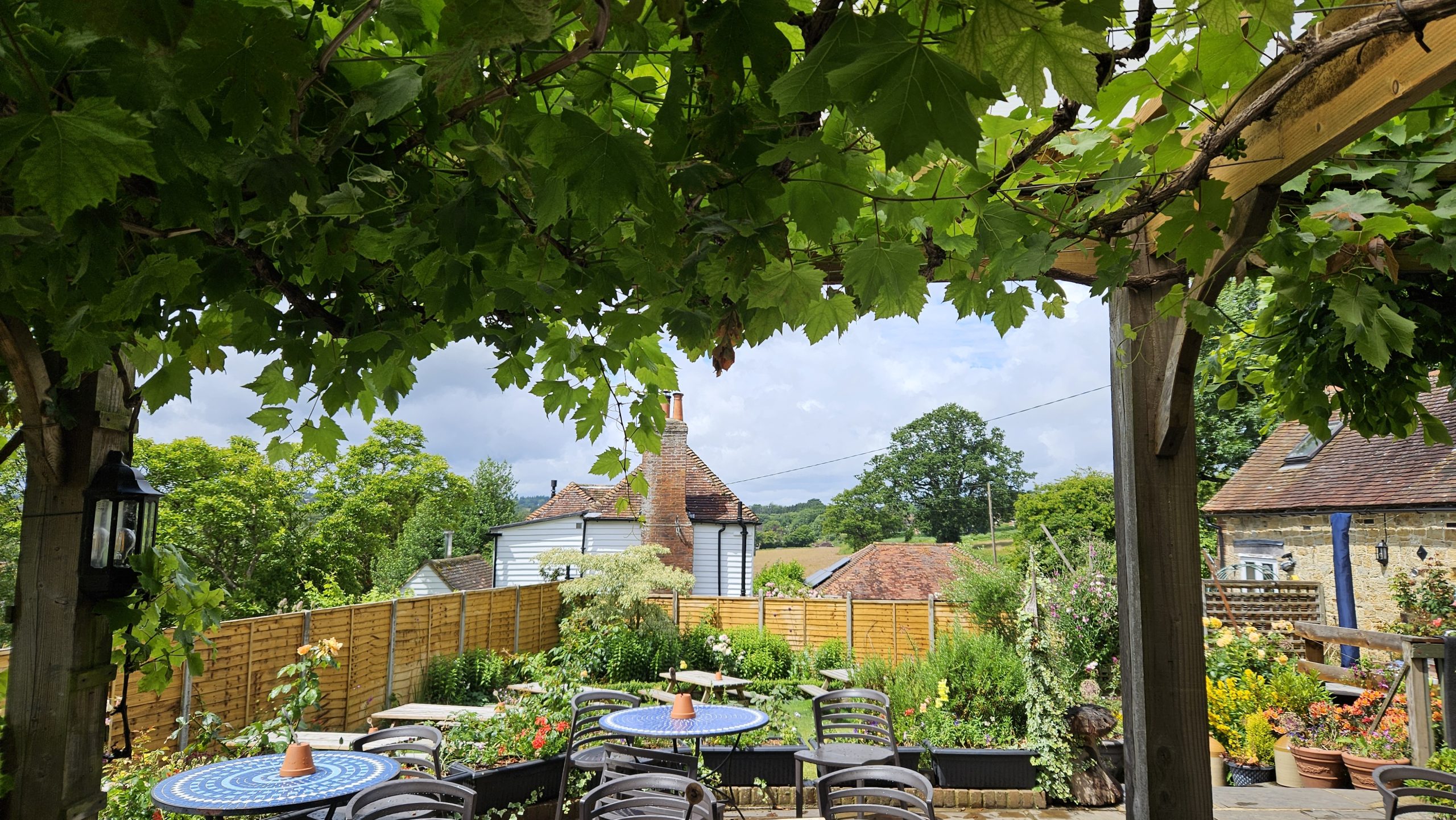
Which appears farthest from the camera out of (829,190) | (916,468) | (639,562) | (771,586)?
(916,468)

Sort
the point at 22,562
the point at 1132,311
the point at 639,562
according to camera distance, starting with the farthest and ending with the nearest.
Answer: the point at 639,562, the point at 1132,311, the point at 22,562

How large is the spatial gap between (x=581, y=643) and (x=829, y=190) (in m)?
9.73

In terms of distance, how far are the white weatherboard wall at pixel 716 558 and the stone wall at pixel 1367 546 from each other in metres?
10.6

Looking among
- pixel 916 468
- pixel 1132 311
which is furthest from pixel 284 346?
pixel 916 468

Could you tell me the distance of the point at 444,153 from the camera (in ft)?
3.93

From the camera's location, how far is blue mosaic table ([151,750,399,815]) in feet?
10.5

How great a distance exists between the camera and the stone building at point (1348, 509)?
29.6 feet

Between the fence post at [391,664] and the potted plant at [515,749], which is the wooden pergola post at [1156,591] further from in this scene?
the fence post at [391,664]

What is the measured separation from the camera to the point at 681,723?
16.4 ft

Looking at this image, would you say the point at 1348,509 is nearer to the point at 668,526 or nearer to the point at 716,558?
the point at 668,526

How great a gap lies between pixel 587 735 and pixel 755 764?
128cm

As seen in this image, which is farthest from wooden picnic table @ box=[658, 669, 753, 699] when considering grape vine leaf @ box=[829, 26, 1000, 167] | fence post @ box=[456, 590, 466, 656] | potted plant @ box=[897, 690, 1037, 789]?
grape vine leaf @ box=[829, 26, 1000, 167]

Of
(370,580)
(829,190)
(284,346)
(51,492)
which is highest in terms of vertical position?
(829,190)

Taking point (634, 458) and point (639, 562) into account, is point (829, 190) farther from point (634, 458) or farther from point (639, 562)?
point (639, 562)
